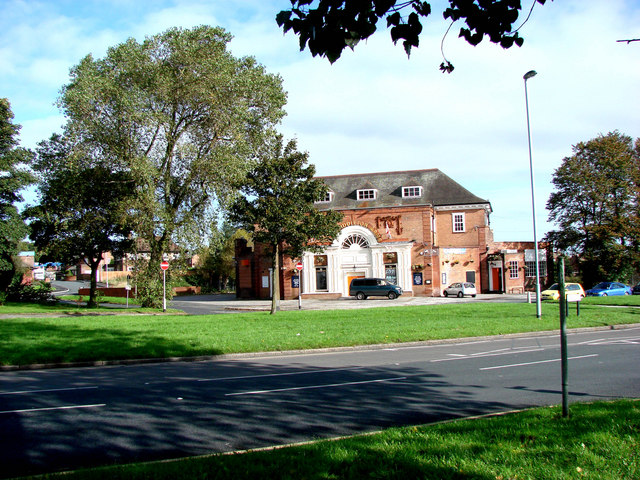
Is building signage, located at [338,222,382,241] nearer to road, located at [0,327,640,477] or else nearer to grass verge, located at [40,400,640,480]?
road, located at [0,327,640,477]

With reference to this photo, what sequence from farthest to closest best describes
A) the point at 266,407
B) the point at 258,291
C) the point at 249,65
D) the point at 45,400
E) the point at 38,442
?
the point at 258,291
the point at 249,65
the point at 45,400
the point at 266,407
the point at 38,442

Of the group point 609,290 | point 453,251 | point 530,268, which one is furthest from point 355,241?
point 609,290

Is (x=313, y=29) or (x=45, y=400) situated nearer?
(x=313, y=29)

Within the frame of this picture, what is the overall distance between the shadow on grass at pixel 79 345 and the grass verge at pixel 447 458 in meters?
9.18

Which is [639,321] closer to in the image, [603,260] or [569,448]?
[569,448]

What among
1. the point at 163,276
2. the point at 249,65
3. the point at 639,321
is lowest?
the point at 639,321

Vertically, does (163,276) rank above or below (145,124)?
below

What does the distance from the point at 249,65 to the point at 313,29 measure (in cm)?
2852

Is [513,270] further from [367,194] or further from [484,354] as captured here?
[484,354]

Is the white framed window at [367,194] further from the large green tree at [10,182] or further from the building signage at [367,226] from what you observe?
the large green tree at [10,182]

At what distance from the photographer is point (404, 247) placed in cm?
4988

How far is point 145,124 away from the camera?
1094 inches

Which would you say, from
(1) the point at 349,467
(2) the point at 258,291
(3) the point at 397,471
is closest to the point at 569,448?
(3) the point at 397,471

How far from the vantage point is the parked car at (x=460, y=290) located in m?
47.6
